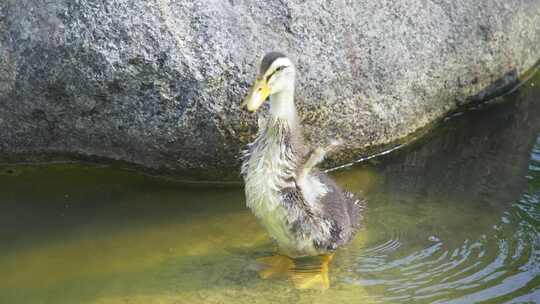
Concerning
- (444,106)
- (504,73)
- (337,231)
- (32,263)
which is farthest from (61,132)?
(504,73)

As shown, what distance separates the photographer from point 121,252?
551 cm

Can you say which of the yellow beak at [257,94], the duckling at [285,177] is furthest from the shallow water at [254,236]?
the yellow beak at [257,94]

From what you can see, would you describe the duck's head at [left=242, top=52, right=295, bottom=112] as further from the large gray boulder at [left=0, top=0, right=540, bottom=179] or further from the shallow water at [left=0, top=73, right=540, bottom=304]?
the shallow water at [left=0, top=73, right=540, bottom=304]

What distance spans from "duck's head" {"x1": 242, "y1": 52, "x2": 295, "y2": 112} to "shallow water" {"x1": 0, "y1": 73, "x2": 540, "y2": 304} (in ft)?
4.01

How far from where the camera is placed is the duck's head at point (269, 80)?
4844mm

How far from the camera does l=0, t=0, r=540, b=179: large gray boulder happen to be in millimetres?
5613

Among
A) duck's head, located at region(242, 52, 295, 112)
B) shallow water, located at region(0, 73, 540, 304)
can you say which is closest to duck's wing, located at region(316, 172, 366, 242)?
shallow water, located at region(0, 73, 540, 304)

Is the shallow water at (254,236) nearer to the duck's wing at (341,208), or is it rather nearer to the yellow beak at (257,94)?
the duck's wing at (341,208)

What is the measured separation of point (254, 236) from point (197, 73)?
4.06 feet

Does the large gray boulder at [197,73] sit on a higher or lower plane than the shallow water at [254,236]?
higher

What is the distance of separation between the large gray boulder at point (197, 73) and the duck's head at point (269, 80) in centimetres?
79

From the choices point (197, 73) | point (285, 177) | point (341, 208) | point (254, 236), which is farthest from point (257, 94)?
point (254, 236)

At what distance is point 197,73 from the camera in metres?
5.60

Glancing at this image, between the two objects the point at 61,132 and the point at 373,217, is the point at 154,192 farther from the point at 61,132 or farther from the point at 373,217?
the point at 373,217
